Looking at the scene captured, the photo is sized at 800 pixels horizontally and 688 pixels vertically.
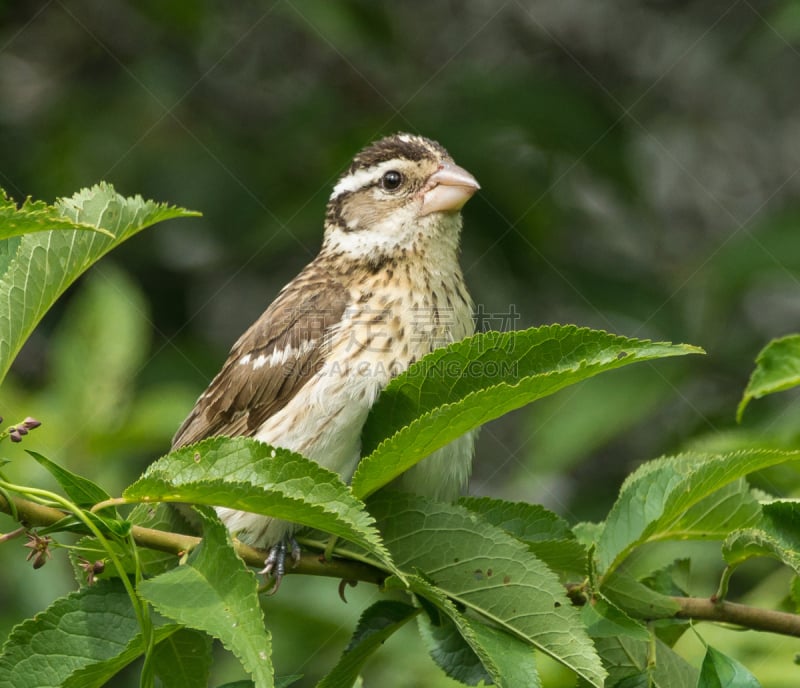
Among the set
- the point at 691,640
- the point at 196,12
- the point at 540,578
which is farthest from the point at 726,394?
the point at 540,578

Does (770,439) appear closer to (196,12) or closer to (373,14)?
(373,14)

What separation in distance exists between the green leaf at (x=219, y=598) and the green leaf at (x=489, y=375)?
253mm

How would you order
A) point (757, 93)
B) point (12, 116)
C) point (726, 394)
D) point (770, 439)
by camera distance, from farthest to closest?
point (757, 93), point (12, 116), point (726, 394), point (770, 439)

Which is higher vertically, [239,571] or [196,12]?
[196,12]

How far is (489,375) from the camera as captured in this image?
1.72 metres

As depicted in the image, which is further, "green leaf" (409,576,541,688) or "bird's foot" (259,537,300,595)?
"bird's foot" (259,537,300,595)

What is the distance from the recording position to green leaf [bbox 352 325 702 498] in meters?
1.63

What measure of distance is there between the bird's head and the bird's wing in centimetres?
17

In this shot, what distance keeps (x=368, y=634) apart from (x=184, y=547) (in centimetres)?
35

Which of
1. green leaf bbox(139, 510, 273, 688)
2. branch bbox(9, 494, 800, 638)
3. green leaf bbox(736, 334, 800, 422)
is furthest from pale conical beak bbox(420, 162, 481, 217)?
green leaf bbox(139, 510, 273, 688)

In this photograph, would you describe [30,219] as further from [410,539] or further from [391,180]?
[391,180]

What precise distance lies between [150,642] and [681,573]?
1.11 metres

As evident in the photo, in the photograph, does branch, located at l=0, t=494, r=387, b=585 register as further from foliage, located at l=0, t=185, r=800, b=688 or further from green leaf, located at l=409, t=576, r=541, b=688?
green leaf, located at l=409, t=576, r=541, b=688

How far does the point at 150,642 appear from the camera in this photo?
154 cm
